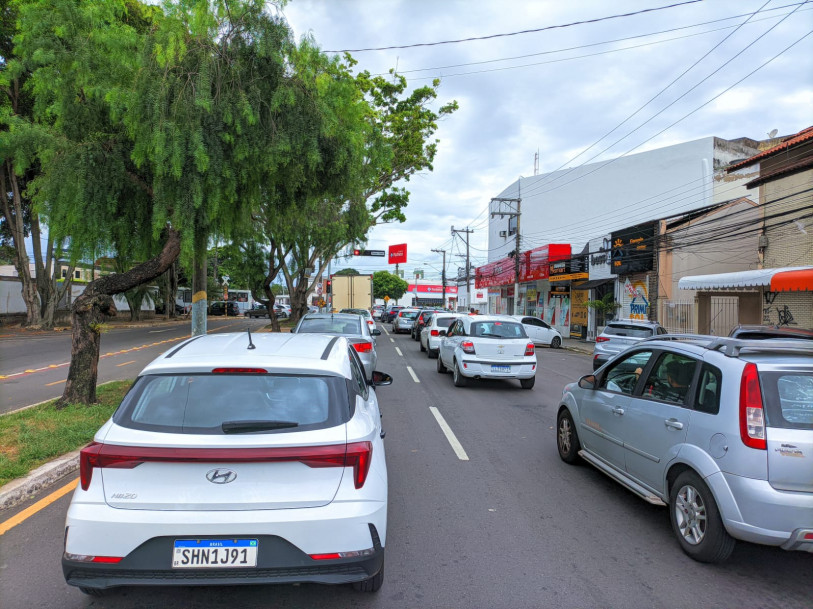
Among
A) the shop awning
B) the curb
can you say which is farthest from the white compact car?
the shop awning

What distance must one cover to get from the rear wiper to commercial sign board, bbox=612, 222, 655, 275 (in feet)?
75.7

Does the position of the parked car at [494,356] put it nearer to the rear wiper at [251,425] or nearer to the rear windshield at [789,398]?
the rear windshield at [789,398]

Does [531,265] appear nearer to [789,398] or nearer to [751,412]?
[789,398]

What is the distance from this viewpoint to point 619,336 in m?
15.3

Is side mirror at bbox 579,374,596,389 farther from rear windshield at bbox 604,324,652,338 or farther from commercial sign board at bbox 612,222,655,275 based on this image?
commercial sign board at bbox 612,222,655,275

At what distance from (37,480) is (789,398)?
6376 mm

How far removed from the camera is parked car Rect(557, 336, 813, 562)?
3.35 meters

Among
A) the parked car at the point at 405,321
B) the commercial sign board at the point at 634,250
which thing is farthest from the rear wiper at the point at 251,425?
the parked car at the point at 405,321

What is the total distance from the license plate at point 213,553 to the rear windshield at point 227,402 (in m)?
0.56

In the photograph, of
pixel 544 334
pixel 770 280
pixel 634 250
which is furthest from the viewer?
pixel 544 334

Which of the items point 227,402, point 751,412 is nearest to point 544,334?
point 751,412

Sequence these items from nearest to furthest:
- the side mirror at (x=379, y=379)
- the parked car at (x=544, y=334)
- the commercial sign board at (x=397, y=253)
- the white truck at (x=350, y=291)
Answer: the side mirror at (x=379, y=379)
the parked car at (x=544, y=334)
the white truck at (x=350, y=291)
the commercial sign board at (x=397, y=253)

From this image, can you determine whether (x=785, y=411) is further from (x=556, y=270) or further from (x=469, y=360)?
(x=556, y=270)

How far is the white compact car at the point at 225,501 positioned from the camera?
2.69m
